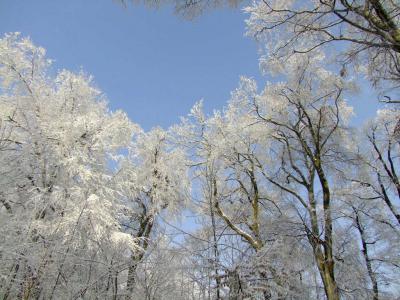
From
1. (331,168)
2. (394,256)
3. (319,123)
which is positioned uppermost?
(319,123)

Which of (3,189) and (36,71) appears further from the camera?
(36,71)

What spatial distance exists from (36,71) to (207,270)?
9.70m

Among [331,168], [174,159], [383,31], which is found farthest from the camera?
[174,159]

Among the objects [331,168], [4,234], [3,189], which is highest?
[331,168]

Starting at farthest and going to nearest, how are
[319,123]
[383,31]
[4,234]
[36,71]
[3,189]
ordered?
[36,71] → [319,123] → [383,31] → [3,189] → [4,234]

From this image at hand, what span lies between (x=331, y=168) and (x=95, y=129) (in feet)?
22.9

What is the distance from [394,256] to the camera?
11.1m

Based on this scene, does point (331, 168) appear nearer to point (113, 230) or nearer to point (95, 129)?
point (113, 230)

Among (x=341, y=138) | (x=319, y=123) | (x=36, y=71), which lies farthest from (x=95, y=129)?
(x=341, y=138)

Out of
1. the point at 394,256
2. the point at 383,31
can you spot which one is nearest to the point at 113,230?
the point at 383,31

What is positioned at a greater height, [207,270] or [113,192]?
[113,192]

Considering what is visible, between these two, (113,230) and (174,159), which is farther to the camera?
(174,159)

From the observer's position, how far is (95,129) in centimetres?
1066

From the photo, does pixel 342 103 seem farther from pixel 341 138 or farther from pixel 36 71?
Answer: pixel 36 71
